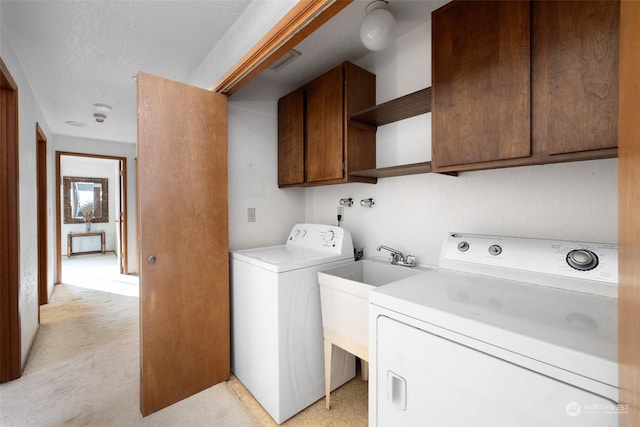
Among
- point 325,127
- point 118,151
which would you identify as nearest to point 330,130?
point 325,127

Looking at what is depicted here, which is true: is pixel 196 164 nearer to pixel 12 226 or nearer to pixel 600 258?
pixel 12 226

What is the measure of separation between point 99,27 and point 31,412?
240 cm

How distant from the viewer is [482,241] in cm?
134

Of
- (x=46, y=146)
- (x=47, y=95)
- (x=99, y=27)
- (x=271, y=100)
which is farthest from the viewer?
(x=46, y=146)

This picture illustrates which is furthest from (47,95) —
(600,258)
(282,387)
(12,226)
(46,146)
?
(600,258)

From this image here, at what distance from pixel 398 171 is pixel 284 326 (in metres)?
1.14

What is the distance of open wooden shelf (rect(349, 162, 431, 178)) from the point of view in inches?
58.2

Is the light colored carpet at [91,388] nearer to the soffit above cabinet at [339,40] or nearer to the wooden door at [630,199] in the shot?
the wooden door at [630,199]

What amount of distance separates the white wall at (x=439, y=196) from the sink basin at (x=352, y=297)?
0.19 meters

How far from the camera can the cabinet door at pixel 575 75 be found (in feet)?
2.96

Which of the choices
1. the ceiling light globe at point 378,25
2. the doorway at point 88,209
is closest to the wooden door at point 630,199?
Result: the ceiling light globe at point 378,25

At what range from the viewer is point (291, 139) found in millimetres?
2260

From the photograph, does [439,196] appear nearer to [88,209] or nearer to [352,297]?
[352,297]

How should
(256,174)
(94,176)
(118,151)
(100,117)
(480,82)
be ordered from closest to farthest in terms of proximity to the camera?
(480,82), (256,174), (100,117), (118,151), (94,176)
